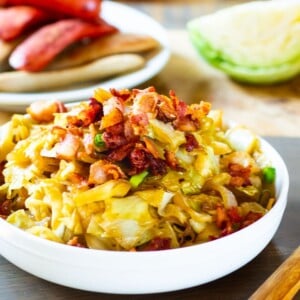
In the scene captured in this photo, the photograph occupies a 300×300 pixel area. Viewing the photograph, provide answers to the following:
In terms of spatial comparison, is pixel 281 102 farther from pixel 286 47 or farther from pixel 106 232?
pixel 106 232

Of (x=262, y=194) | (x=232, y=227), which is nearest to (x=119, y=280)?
(x=232, y=227)

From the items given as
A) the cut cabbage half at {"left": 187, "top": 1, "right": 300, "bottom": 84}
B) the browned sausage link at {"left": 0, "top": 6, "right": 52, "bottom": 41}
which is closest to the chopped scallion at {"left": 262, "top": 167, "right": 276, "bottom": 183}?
the cut cabbage half at {"left": 187, "top": 1, "right": 300, "bottom": 84}

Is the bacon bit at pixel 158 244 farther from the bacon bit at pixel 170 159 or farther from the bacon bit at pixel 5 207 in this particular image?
the bacon bit at pixel 5 207

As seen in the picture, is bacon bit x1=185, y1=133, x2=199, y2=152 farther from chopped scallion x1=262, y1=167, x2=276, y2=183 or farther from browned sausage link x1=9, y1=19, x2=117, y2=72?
browned sausage link x1=9, y1=19, x2=117, y2=72

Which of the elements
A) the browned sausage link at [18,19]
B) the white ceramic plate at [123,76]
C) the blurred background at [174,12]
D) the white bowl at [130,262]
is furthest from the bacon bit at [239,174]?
the blurred background at [174,12]

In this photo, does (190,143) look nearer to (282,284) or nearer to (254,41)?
(282,284)

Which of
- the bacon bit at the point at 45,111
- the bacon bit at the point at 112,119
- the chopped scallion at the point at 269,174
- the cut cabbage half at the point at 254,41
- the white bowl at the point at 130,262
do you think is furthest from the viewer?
the cut cabbage half at the point at 254,41

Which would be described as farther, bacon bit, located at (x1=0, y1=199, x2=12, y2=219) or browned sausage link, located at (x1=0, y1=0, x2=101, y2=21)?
browned sausage link, located at (x1=0, y1=0, x2=101, y2=21)
